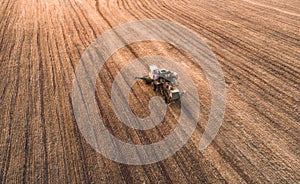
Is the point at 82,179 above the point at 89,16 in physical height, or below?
below

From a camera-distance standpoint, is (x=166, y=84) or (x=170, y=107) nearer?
(x=170, y=107)

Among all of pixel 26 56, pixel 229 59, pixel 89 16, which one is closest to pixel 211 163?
pixel 229 59

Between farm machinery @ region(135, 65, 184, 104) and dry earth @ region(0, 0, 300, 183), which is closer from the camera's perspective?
dry earth @ region(0, 0, 300, 183)

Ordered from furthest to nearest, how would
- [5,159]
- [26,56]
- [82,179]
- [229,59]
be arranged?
[26,56]
[229,59]
[5,159]
[82,179]

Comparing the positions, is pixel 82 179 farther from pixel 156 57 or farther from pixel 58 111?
pixel 156 57

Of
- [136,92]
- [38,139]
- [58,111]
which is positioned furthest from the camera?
[136,92]

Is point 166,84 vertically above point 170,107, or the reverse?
point 166,84

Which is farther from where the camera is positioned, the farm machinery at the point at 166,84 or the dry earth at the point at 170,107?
the farm machinery at the point at 166,84

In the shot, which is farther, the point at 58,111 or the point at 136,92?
the point at 136,92
